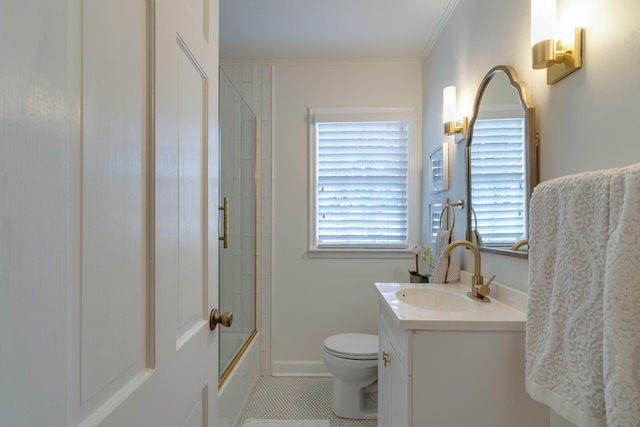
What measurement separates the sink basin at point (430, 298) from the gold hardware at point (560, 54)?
959 millimetres

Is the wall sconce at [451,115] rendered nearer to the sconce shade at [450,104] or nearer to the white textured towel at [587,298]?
the sconce shade at [450,104]

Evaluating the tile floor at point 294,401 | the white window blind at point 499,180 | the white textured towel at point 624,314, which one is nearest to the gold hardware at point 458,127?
the white window blind at point 499,180

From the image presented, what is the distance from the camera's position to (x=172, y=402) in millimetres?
708

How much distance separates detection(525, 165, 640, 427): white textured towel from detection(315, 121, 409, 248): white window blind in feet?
5.98

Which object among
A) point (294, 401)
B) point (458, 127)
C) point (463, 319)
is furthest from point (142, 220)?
point (294, 401)

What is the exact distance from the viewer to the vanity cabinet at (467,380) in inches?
43.3

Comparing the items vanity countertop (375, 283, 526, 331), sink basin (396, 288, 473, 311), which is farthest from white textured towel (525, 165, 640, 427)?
sink basin (396, 288, 473, 311)

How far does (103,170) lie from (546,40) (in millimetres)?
1240

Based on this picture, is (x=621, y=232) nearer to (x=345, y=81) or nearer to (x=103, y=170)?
(x=103, y=170)

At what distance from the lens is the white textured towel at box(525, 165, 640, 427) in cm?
61

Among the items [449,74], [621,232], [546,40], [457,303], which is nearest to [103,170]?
[621,232]

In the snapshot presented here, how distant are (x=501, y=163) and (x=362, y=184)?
1.36 meters

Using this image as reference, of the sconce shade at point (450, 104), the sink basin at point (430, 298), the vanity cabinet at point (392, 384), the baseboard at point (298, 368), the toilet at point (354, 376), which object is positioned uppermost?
the sconce shade at point (450, 104)

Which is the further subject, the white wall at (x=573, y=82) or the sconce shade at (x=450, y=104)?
the sconce shade at (x=450, y=104)
